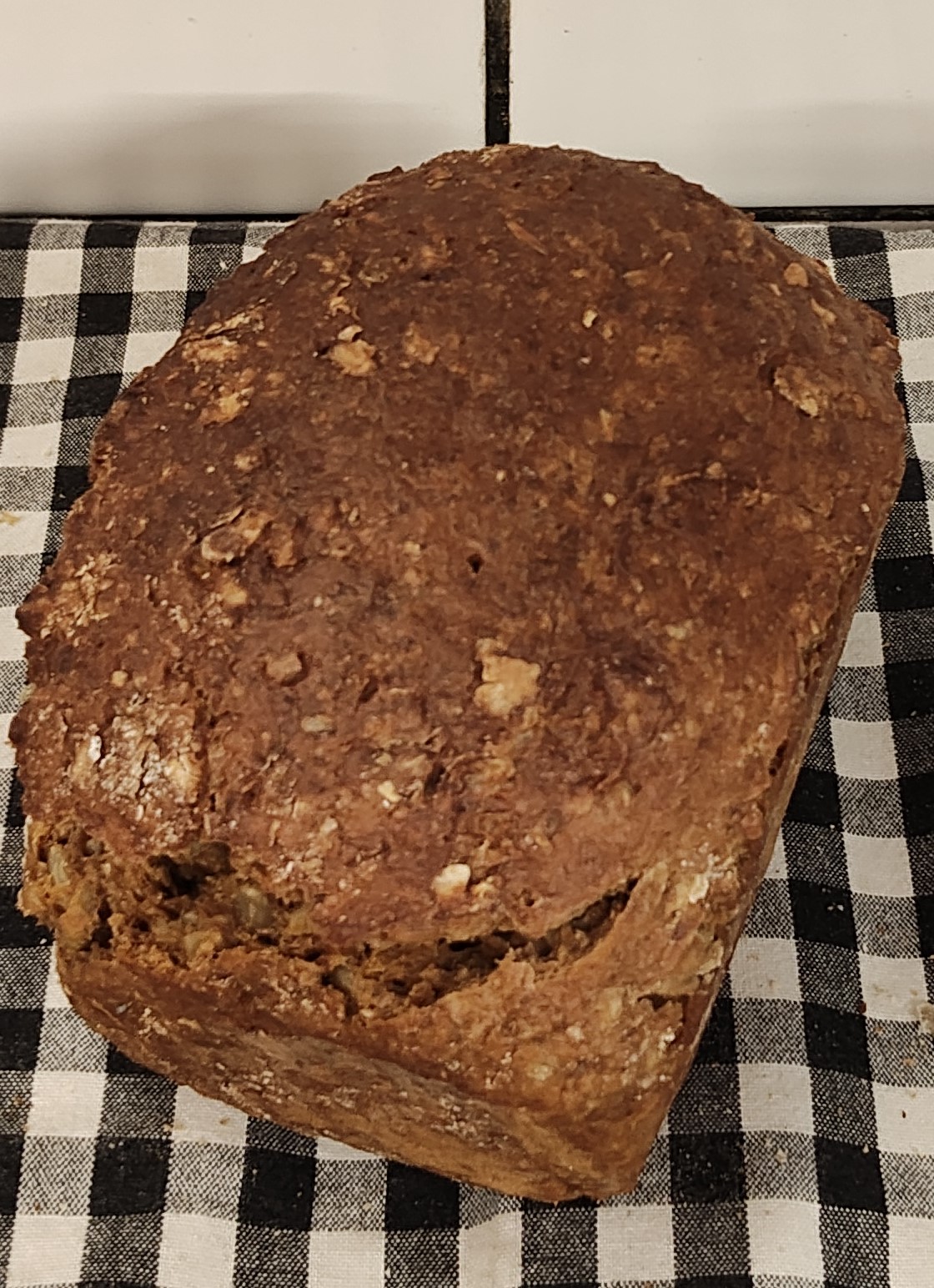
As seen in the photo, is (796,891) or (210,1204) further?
(796,891)

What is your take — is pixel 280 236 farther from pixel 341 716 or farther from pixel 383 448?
pixel 341 716

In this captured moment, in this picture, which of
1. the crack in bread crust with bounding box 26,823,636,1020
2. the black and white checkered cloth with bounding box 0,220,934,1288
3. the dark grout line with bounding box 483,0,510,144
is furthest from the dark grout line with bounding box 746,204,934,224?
the crack in bread crust with bounding box 26,823,636,1020

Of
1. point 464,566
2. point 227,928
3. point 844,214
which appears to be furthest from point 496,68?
point 227,928

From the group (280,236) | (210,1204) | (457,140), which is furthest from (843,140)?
(210,1204)

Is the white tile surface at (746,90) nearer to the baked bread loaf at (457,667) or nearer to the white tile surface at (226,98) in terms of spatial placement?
the white tile surface at (226,98)

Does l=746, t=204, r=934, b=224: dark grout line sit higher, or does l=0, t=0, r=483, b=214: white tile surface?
l=0, t=0, r=483, b=214: white tile surface

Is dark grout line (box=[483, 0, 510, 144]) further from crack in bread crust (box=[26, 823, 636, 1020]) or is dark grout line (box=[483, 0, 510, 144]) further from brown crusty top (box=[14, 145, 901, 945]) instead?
crack in bread crust (box=[26, 823, 636, 1020])
